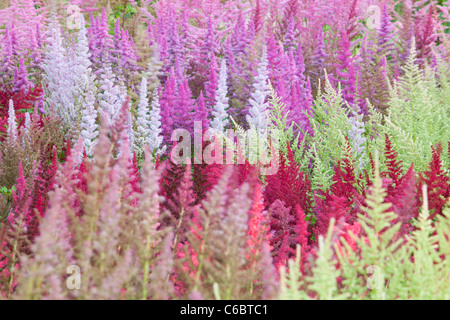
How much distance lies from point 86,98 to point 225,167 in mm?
1902

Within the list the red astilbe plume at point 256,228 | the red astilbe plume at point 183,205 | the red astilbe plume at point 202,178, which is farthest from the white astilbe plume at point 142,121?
the red astilbe plume at point 256,228

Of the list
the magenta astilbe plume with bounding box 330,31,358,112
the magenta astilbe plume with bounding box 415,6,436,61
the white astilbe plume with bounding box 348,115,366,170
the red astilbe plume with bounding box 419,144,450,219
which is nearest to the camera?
the red astilbe plume with bounding box 419,144,450,219

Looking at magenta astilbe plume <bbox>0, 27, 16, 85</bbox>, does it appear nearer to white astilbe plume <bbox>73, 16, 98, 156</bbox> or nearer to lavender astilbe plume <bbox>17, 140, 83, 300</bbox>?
white astilbe plume <bbox>73, 16, 98, 156</bbox>

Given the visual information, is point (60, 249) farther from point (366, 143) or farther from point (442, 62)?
point (442, 62)

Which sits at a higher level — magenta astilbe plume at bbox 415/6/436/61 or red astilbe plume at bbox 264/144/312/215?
magenta astilbe plume at bbox 415/6/436/61

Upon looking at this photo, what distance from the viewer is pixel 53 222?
1.55 metres

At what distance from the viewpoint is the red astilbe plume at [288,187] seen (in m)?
2.90

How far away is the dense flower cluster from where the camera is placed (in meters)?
1.71

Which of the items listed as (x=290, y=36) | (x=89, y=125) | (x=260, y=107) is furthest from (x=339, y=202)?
(x=290, y=36)

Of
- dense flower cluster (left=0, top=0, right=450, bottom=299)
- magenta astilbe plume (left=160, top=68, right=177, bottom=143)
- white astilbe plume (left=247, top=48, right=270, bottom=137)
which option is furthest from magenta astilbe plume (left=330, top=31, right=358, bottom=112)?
magenta astilbe plume (left=160, top=68, right=177, bottom=143)

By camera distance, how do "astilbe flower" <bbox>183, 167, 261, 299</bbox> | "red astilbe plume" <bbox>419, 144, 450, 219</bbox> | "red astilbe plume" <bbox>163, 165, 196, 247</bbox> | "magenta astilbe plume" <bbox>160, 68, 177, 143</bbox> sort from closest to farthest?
"astilbe flower" <bbox>183, 167, 261, 299</bbox> < "red astilbe plume" <bbox>163, 165, 196, 247</bbox> < "red astilbe plume" <bbox>419, 144, 450, 219</bbox> < "magenta astilbe plume" <bbox>160, 68, 177, 143</bbox>

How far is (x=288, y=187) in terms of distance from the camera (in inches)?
114

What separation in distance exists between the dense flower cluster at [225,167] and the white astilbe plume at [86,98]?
2cm

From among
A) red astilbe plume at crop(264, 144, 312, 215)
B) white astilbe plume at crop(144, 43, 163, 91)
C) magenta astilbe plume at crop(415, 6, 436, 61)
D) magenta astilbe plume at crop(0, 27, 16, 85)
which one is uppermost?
magenta astilbe plume at crop(415, 6, 436, 61)
